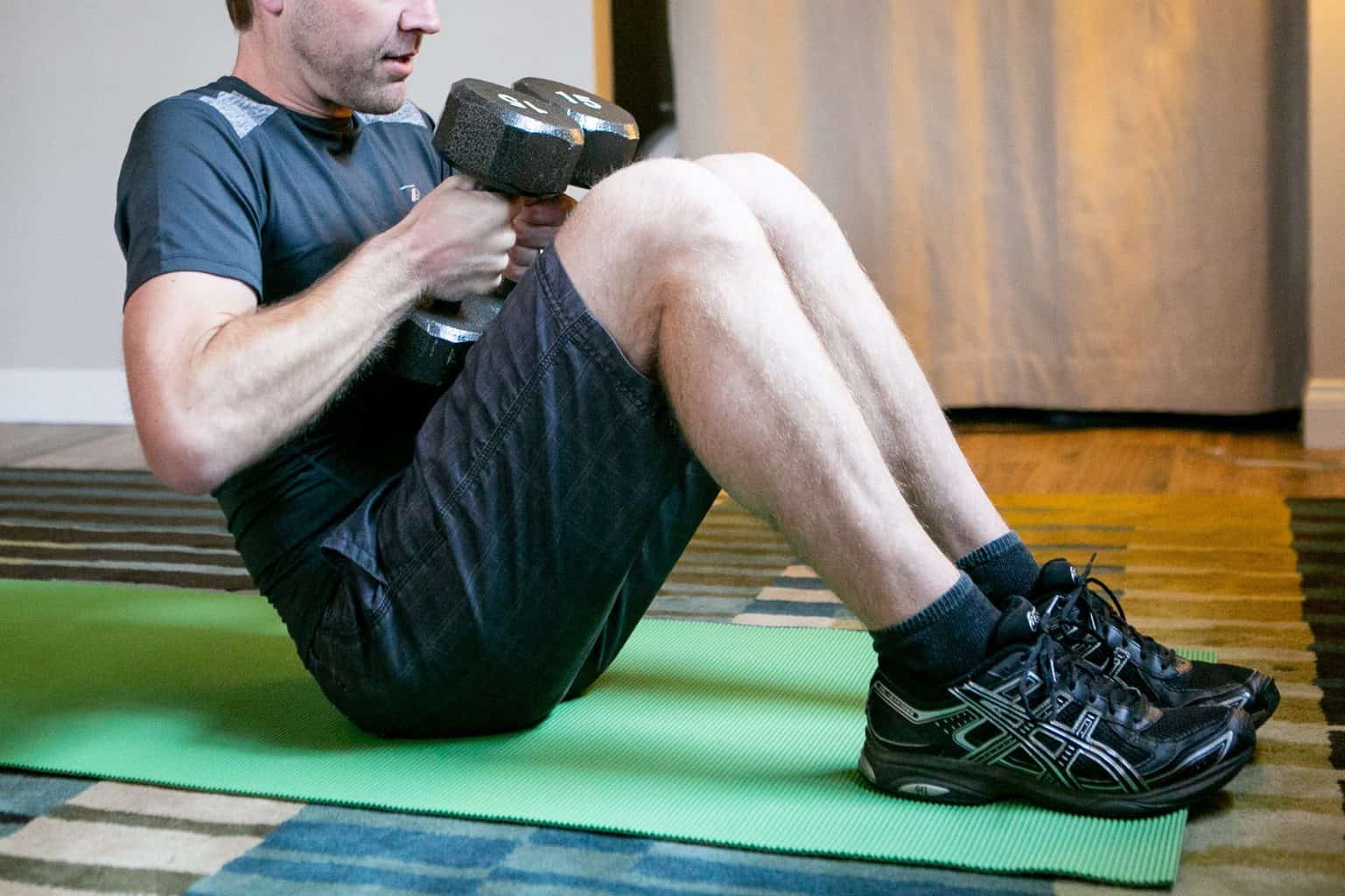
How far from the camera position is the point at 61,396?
372 cm

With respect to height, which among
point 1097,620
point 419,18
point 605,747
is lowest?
point 605,747

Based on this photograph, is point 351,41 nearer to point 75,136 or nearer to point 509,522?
point 509,522

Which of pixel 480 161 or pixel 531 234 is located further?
pixel 531 234

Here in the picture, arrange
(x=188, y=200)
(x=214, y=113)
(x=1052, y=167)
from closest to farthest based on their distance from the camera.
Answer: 1. (x=188, y=200)
2. (x=214, y=113)
3. (x=1052, y=167)

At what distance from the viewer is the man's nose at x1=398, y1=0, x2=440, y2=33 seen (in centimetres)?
140

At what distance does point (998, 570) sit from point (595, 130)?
0.55 meters

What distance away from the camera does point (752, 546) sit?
223 centimetres

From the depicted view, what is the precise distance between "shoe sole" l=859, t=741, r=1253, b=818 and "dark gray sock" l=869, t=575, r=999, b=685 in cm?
8

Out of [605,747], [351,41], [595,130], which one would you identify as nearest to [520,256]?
[595,130]

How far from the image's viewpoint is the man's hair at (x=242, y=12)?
1.43 metres

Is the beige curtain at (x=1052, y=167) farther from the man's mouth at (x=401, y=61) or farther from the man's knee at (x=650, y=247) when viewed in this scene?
the man's knee at (x=650, y=247)

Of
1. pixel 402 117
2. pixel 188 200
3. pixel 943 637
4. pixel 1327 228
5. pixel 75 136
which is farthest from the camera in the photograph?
pixel 75 136

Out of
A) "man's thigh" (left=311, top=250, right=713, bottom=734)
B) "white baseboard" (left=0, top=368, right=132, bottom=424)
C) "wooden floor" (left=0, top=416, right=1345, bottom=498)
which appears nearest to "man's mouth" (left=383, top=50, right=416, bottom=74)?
"man's thigh" (left=311, top=250, right=713, bottom=734)

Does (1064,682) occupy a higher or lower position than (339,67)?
lower
